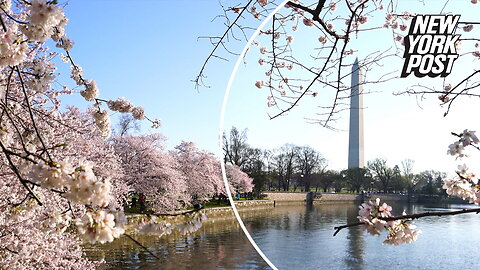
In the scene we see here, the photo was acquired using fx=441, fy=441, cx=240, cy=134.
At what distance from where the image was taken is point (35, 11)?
145 cm

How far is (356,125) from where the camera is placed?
8.58 ft

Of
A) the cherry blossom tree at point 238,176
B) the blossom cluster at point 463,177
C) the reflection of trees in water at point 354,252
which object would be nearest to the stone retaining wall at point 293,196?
the cherry blossom tree at point 238,176

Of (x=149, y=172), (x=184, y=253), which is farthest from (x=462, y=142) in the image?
(x=149, y=172)

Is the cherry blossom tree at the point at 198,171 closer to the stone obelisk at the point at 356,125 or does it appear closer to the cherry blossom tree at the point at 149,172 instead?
the cherry blossom tree at the point at 149,172

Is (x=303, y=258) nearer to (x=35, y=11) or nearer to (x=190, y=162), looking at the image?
(x=35, y=11)

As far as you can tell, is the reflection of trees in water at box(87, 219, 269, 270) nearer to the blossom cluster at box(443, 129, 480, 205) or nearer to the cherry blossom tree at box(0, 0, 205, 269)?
the cherry blossom tree at box(0, 0, 205, 269)

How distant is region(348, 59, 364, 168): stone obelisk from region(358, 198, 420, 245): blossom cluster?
112 cm

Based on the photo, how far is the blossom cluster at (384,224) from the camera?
1223 mm

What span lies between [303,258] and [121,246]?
13.5ft

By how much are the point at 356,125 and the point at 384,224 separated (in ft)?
4.74

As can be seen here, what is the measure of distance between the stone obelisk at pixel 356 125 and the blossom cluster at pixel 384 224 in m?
1.12

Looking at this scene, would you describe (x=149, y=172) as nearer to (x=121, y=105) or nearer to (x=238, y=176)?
(x=238, y=176)

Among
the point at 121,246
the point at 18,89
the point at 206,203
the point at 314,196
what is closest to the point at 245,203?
the point at 206,203

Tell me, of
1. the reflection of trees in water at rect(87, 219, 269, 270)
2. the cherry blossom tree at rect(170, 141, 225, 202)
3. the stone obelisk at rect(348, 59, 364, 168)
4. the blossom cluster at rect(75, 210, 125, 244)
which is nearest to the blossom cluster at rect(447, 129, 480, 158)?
the stone obelisk at rect(348, 59, 364, 168)
